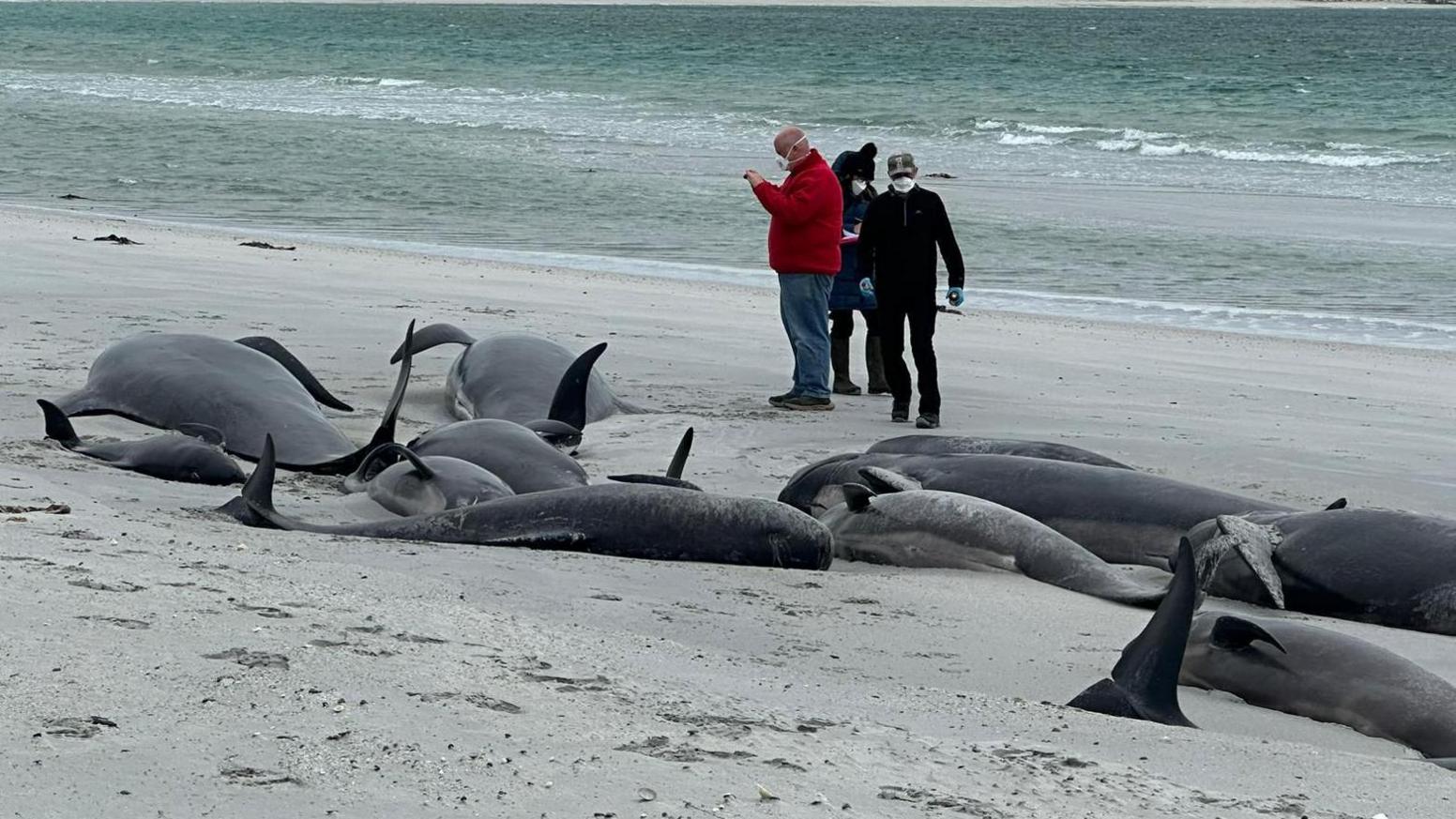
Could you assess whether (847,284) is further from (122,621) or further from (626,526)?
(122,621)

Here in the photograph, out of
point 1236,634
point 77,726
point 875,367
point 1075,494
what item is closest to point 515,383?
point 875,367

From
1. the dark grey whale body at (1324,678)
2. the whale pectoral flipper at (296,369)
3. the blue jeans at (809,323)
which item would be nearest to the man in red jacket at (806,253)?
the blue jeans at (809,323)

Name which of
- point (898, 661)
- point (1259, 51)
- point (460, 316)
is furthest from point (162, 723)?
point (1259, 51)

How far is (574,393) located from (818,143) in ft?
97.7

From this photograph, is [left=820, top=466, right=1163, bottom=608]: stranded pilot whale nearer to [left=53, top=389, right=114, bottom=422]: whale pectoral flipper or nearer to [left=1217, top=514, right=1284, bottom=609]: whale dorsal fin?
[left=1217, top=514, right=1284, bottom=609]: whale dorsal fin

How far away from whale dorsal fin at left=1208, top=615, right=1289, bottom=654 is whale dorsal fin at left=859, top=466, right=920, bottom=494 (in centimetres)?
223

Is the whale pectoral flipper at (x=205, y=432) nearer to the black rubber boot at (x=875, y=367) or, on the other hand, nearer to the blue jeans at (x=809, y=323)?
the blue jeans at (x=809, y=323)

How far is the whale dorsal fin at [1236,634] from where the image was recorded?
5750mm

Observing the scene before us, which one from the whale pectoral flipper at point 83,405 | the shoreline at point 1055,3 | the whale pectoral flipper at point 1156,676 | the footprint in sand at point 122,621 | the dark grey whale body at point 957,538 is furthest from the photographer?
the shoreline at point 1055,3

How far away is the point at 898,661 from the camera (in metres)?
5.66

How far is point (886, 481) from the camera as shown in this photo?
7926mm

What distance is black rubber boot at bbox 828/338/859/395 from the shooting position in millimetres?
11914

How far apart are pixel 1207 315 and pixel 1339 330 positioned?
1255 mm

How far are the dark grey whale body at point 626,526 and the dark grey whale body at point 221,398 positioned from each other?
4.23ft
